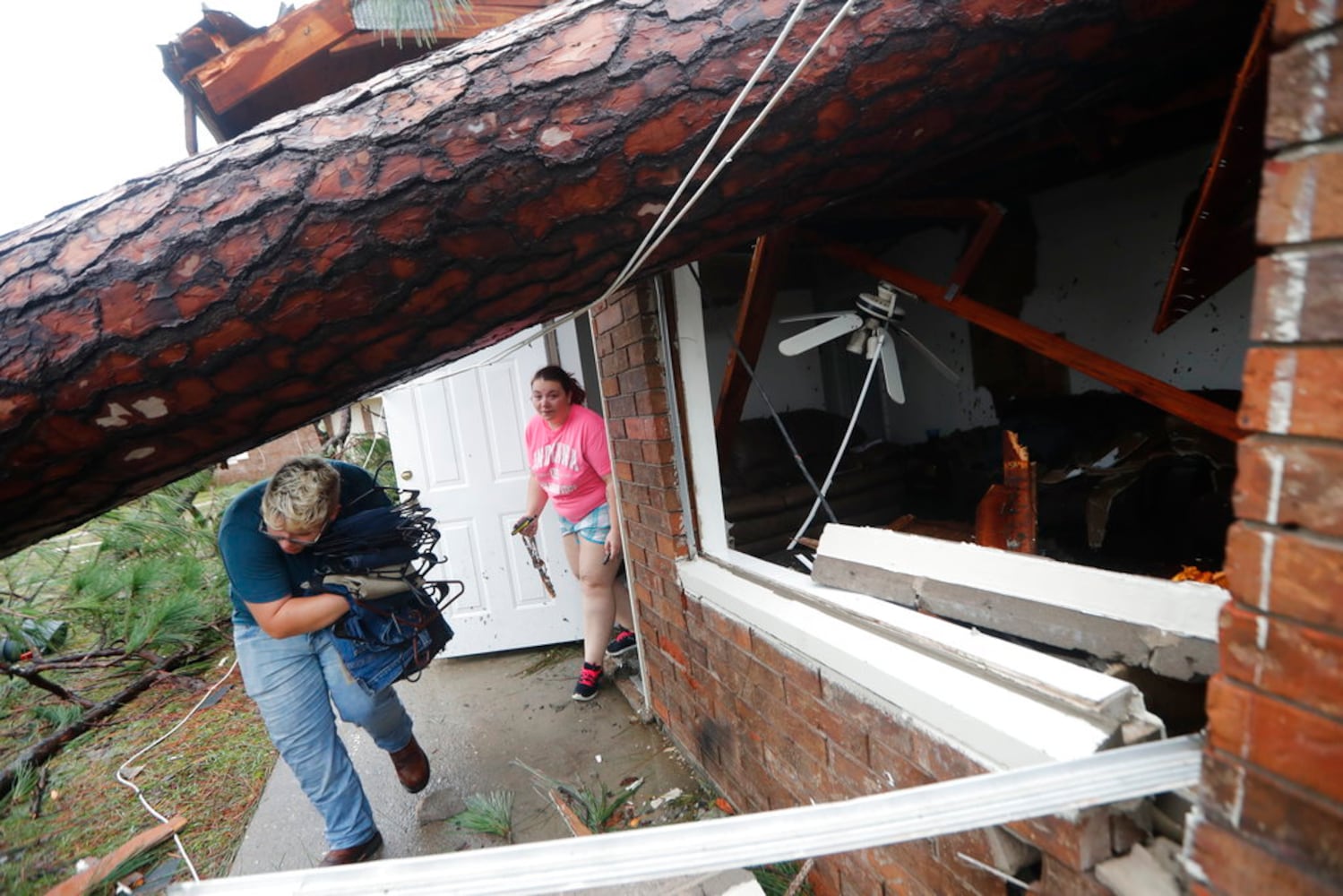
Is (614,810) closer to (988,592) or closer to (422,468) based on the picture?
(988,592)

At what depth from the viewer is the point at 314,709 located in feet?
8.09

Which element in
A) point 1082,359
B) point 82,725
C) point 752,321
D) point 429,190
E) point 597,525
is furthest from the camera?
point 82,725

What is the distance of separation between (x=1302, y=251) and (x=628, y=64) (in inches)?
37.8

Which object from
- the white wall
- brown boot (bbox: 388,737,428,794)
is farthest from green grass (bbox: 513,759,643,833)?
the white wall

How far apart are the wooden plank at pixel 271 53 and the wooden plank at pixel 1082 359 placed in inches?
92.9

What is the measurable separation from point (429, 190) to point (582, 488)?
2465mm

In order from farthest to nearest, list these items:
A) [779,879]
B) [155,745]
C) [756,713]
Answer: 1. [155,745]
2. [756,713]
3. [779,879]

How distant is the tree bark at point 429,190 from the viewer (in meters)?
1.00

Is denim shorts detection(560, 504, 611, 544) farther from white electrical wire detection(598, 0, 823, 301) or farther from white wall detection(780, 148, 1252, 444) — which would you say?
white wall detection(780, 148, 1252, 444)

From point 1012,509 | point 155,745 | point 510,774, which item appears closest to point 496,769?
point 510,774

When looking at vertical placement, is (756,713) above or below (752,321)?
below

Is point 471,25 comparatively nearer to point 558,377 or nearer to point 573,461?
point 558,377

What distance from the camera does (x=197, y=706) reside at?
422 cm

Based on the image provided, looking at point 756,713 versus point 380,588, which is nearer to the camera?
point 756,713
